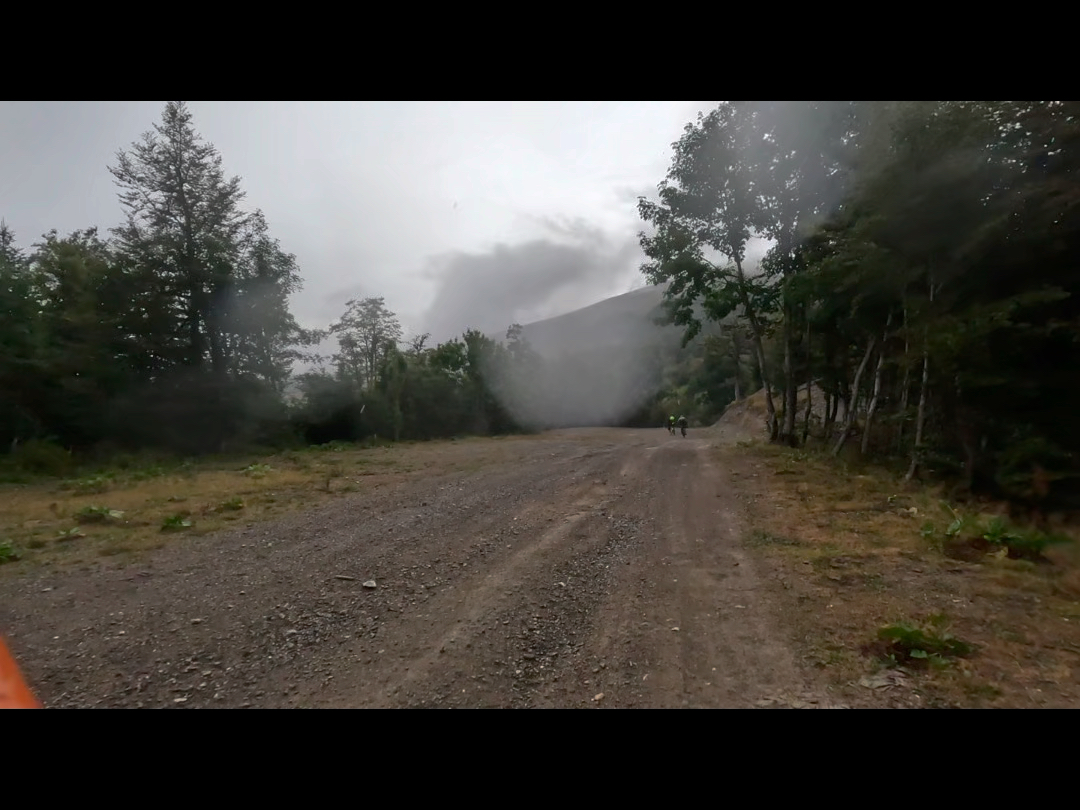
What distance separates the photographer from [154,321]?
1842 cm

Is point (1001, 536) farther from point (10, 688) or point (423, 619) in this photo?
point (10, 688)

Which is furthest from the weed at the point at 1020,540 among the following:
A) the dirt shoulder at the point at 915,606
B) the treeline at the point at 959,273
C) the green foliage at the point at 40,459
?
the green foliage at the point at 40,459

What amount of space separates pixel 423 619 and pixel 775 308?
14.1 meters

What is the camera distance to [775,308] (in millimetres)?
15039

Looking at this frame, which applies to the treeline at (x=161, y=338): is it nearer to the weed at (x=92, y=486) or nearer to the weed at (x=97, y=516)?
the weed at (x=92, y=486)

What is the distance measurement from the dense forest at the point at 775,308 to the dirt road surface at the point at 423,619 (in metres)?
3.58

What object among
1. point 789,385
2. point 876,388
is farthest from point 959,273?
point 789,385

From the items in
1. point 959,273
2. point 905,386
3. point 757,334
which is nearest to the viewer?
point 959,273

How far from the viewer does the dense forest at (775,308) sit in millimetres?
5898

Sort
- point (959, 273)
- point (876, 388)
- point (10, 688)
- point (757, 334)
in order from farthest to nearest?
point (757, 334) → point (876, 388) → point (959, 273) → point (10, 688)

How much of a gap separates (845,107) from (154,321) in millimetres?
20170

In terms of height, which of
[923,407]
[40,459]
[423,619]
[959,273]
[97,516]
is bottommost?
[423,619]

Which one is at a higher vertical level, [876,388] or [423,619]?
[876,388]
